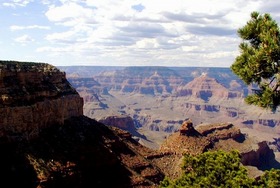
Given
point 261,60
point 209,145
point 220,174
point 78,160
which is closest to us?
point 261,60

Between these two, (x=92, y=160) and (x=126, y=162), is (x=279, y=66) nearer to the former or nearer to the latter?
(x=92, y=160)

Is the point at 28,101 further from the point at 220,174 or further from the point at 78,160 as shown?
the point at 220,174

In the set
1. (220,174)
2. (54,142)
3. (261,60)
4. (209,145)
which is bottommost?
(209,145)

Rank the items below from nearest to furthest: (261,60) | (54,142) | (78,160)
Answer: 1. (261,60)
2. (78,160)
3. (54,142)

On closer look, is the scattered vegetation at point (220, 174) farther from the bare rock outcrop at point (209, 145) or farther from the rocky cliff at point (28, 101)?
the bare rock outcrop at point (209, 145)

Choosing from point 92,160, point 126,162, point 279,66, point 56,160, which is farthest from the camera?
point 126,162

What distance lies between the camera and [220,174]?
2886 cm

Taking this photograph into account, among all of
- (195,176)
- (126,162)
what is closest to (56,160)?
(126,162)

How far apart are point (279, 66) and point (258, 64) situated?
1297 mm

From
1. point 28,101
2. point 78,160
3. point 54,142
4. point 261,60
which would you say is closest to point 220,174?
point 261,60

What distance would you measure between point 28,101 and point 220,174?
35.4m

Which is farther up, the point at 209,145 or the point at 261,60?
the point at 261,60

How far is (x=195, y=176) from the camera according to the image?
29891 millimetres

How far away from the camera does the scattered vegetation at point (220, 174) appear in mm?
27328
